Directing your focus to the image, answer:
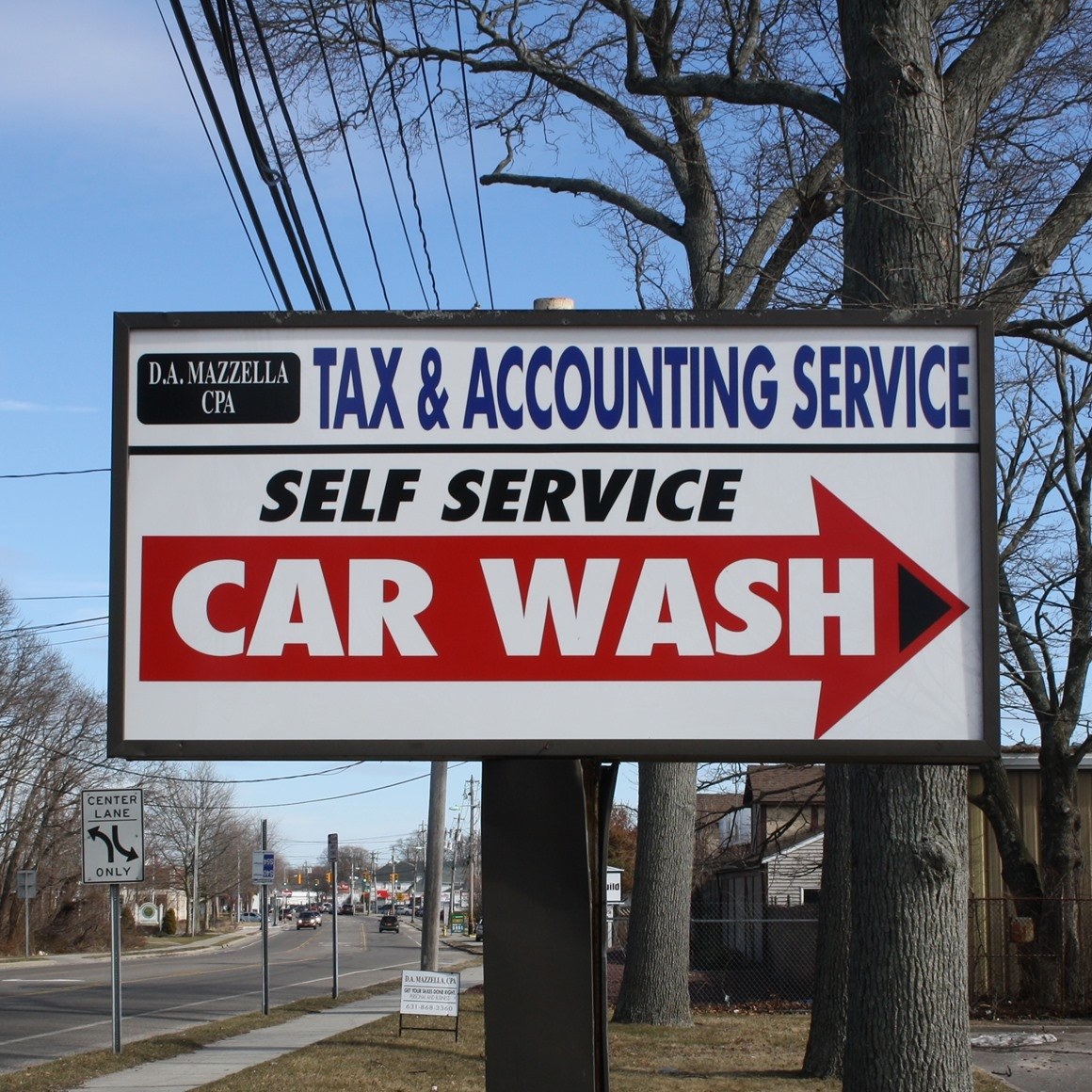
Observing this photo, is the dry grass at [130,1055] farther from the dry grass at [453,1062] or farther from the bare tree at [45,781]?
the bare tree at [45,781]

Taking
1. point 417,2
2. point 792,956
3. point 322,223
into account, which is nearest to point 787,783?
point 792,956

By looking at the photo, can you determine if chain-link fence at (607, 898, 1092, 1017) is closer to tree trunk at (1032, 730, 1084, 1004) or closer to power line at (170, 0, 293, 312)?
tree trunk at (1032, 730, 1084, 1004)

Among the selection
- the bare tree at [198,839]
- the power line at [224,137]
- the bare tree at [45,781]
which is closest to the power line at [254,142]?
the power line at [224,137]

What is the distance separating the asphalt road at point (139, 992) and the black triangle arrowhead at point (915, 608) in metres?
13.2

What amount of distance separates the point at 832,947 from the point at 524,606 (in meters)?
10.6

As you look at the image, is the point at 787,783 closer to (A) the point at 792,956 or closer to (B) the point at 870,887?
(A) the point at 792,956

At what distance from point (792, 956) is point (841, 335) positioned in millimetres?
23313

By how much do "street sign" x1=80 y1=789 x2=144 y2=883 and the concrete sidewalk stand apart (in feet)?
7.33

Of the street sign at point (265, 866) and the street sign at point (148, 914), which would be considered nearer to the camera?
the street sign at point (265, 866)

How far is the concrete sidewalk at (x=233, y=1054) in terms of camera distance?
41.8ft

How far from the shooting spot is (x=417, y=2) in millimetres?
14625

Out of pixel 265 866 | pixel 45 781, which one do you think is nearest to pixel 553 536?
pixel 265 866

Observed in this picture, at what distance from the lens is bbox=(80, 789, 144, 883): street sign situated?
15.5m

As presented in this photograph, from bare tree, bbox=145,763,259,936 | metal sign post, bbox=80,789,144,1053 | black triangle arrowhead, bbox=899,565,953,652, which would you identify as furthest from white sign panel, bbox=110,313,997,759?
bare tree, bbox=145,763,259,936
